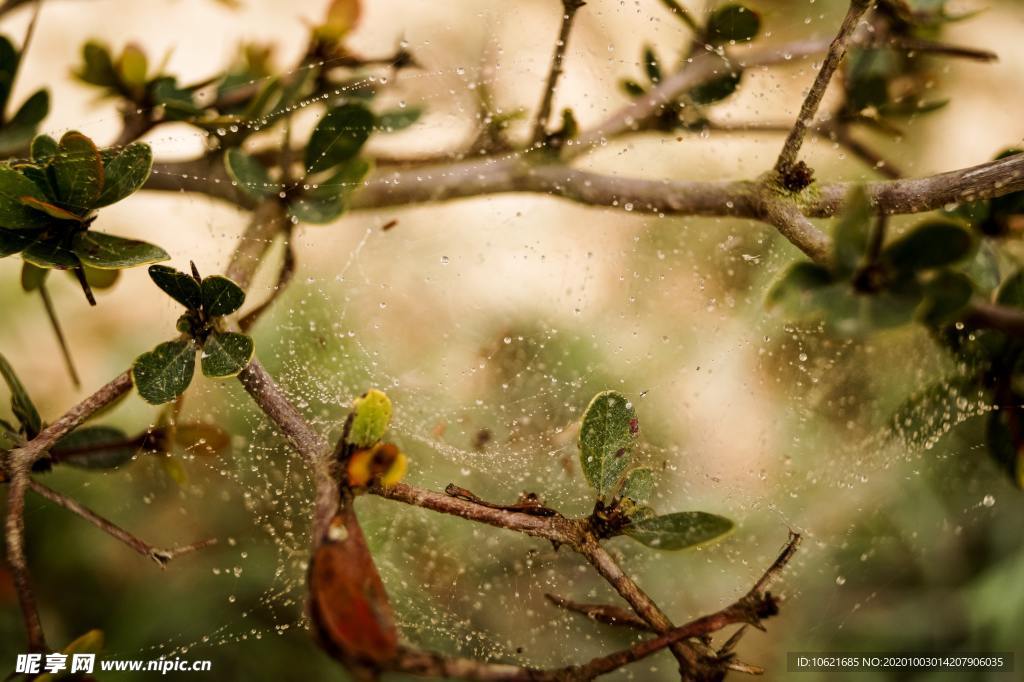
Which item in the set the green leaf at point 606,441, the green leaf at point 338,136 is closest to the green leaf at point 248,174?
the green leaf at point 338,136

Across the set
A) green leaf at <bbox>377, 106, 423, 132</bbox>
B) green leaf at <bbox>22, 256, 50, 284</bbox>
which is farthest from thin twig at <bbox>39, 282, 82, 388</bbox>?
green leaf at <bbox>377, 106, 423, 132</bbox>

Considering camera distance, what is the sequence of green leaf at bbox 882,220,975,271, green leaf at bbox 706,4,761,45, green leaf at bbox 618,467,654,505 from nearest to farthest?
green leaf at bbox 882,220,975,271
green leaf at bbox 618,467,654,505
green leaf at bbox 706,4,761,45

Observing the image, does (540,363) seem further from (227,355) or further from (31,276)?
(31,276)

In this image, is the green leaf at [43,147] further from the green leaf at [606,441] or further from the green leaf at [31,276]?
the green leaf at [606,441]

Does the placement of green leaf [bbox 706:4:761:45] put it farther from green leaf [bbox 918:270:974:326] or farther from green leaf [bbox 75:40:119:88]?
green leaf [bbox 75:40:119:88]

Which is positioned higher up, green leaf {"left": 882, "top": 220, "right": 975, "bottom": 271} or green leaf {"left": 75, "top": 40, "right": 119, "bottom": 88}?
green leaf {"left": 75, "top": 40, "right": 119, "bottom": 88}
